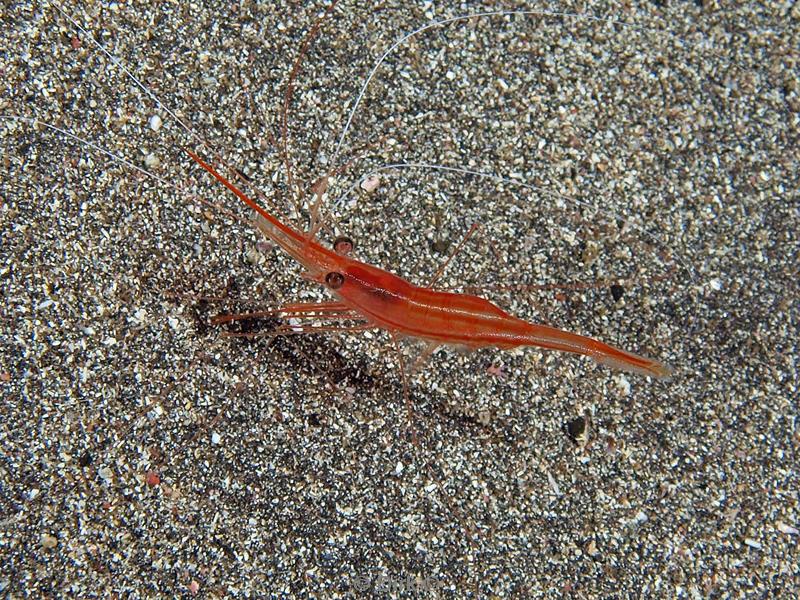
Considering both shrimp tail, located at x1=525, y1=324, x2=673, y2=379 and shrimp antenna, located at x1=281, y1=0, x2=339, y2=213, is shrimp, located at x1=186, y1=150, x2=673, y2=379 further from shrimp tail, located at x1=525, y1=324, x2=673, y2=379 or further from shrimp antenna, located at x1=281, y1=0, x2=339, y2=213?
shrimp antenna, located at x1=281, y1=0, x2=339, y2=213

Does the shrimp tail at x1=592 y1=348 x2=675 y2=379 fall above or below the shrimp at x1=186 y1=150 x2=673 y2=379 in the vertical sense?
above

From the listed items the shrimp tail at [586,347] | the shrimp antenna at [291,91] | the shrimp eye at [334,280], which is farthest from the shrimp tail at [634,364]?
the shrimp antenna at [291,91]

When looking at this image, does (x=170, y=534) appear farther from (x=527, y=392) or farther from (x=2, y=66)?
(x=2, y=66)

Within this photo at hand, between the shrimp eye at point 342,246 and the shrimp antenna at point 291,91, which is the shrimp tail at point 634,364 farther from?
the shrimp antenna at point 291,91

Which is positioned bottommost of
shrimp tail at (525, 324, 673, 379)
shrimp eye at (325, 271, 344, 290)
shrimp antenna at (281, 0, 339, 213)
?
shrimp eye at (325, 271, 344, 290)

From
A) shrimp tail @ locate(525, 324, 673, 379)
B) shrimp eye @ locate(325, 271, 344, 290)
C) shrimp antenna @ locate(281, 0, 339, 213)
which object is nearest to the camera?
shrimp eye @ locate(325, 271, 344, 290)

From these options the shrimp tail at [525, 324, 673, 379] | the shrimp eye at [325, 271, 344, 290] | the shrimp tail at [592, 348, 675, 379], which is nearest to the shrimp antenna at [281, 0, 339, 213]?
the shrimp eye at [325, 271, 344, 290]
